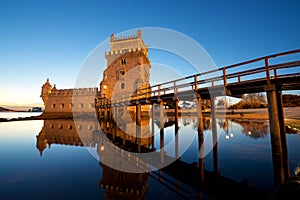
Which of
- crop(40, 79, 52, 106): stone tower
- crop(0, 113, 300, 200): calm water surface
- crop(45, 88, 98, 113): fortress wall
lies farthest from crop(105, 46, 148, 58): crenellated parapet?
crop(0, 113, 300, 200): calm water surface

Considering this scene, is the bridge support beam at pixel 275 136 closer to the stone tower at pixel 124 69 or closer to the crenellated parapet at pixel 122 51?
the stone tower at pixel 124 69

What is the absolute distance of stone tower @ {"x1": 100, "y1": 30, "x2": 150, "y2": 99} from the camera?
42.5 m

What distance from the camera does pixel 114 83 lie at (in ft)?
145

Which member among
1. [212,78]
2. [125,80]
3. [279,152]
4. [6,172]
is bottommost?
[6,172]

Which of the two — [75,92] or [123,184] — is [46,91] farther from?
[123,184]

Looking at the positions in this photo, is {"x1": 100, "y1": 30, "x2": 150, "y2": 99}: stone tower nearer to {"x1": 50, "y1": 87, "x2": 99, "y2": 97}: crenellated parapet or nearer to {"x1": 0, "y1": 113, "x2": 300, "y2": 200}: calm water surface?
{"x1": 50, "y1": 87, "x2": 99, "y2": 97}: crenellated parapet

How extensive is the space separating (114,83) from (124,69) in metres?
4.77

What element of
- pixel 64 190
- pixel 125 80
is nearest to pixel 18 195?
pixel 64 190

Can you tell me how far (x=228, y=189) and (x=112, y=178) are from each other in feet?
13.0

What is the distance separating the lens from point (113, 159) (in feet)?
26.5

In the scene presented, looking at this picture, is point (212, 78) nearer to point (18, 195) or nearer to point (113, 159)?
point (113, 159)

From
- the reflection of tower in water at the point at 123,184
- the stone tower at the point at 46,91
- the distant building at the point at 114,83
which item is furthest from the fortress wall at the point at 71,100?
the reflection of tower in water at the point at 123,184

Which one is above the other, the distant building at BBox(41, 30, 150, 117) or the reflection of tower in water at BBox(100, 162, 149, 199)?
the distant building at BBox(41, 30, 150, 117)

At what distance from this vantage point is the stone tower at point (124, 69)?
4247cm
